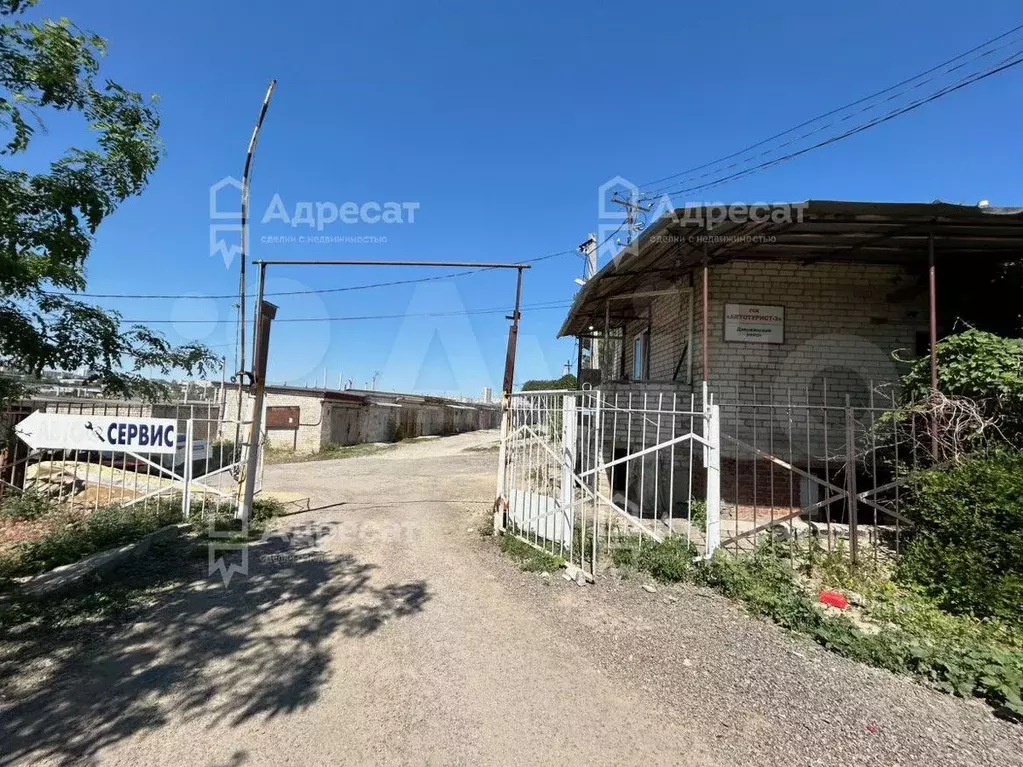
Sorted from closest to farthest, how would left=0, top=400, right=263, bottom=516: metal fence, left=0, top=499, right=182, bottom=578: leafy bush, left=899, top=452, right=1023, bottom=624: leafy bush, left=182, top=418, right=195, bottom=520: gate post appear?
left=899, top=452, right=1023, bottom=624: leafy bush < left=0, top=499, right=182, bottom=578: leafy bush < left=182, top=418, right=195, bottom=520: gate post < left=0, top=400, right=263, bottom=516: metal fence

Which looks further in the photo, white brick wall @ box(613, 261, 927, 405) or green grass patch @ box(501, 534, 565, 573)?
white brick wall @ box(613, 261, 927, 405)

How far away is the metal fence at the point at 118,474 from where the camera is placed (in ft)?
23.6

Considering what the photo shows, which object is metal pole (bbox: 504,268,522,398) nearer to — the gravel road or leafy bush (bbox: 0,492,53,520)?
the gravel road

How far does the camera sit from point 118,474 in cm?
841

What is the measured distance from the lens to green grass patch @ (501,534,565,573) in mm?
5312

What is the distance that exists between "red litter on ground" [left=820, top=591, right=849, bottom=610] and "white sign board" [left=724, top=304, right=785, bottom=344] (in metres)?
3.95

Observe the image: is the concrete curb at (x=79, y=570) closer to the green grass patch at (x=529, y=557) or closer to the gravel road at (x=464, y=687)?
the gravel road at (x=464, y=687)

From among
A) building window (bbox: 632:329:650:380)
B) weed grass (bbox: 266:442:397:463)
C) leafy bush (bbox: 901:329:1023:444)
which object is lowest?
weed grass (bbox: 266:442:397:463)

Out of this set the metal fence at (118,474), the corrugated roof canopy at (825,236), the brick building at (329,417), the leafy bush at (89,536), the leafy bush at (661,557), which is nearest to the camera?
the leafy bush at (661,557)

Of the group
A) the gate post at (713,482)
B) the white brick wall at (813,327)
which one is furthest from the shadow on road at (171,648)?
the white brick wall at (813,327)

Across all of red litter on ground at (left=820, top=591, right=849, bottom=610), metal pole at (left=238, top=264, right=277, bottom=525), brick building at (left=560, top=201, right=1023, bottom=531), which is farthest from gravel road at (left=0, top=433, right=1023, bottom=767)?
brick building at (left=560, top=201, right=1023, bottom=531)

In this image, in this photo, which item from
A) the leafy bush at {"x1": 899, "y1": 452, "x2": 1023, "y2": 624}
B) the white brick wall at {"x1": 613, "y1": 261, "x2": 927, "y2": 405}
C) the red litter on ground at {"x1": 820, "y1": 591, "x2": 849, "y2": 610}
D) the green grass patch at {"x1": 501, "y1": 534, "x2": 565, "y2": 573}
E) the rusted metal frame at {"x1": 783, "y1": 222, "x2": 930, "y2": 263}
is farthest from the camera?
the white brick wall at {"x1": 613, "y1": 261, "x2": 927, "y2": 405}

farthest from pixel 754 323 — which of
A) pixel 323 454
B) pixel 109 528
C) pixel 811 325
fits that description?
pixel 323 454

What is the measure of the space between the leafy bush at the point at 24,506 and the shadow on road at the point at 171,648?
380 cm
